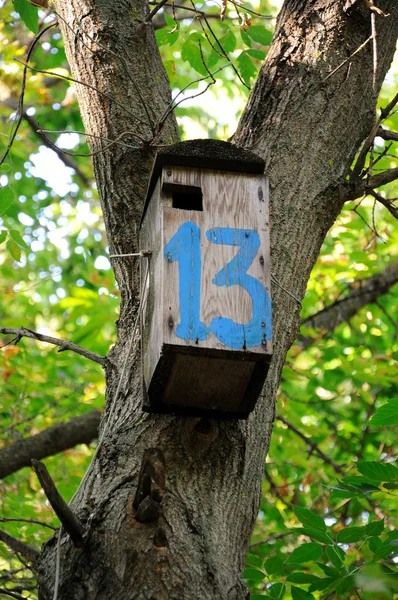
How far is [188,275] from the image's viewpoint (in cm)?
209

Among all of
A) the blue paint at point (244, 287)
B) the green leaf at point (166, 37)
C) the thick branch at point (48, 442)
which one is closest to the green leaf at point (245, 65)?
the green leaf at point (166, 37)

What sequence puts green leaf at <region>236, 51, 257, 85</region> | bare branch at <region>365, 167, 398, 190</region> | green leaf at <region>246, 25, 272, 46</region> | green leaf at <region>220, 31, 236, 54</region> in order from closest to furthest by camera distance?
1. bare branch at <region>365, 167, 398, 190</region>
2. green leaf at <region>246, 25, 272, 46</region>
3. green leaf at <region>236, 51, 257, 85</region>
4. green leaf at <region>220, 31, 236, 54</region>

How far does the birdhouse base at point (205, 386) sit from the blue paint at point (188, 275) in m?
0.07

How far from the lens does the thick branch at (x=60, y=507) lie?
70.9 inches

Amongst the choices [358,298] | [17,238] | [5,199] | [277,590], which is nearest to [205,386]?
[277,590]

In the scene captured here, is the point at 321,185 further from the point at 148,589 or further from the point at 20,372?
the point at 20,372

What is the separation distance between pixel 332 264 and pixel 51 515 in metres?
2.72

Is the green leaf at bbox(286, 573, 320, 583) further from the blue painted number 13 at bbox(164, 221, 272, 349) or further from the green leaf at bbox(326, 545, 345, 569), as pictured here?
the blue painted number 13 at bbox(164, 221, 272, 349)

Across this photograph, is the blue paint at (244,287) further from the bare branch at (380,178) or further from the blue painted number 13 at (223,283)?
the bare branch at (380,178)

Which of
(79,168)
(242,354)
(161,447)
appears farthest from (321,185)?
(79,168)

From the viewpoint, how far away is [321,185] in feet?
8.57

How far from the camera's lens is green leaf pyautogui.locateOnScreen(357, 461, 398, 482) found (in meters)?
2.24

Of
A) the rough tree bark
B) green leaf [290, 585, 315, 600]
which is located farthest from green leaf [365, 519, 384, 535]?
the rough tree bark

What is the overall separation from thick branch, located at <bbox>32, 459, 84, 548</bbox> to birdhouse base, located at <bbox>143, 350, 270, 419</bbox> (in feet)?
1.35
